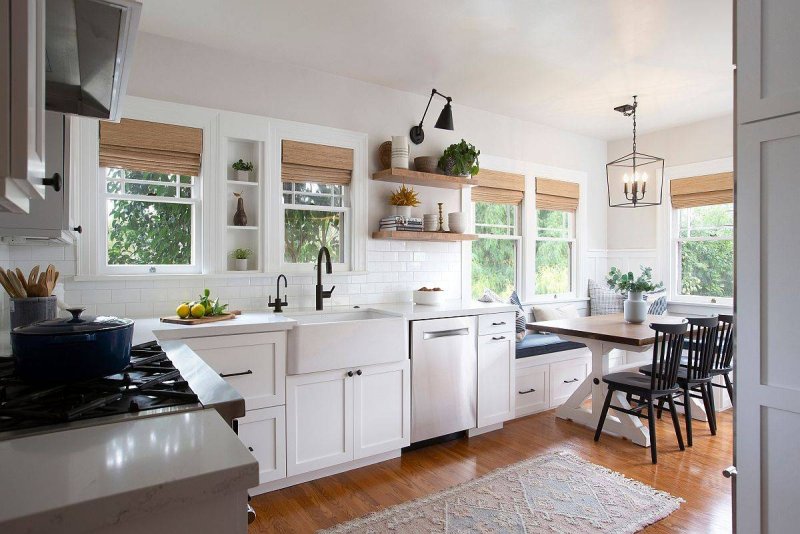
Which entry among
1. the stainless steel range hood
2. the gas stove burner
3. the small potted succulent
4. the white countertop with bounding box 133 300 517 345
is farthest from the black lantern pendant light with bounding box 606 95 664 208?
the gas stove burner

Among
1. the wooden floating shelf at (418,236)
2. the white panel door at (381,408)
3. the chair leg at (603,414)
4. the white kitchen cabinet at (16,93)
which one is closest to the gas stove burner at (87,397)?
the white kitchen cabinet at (16,93)

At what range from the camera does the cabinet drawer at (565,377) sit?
14.8 feet

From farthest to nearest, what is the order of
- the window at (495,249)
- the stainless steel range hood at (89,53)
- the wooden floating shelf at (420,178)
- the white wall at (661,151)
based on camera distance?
the white wall at (661,151) → the window at (495,249) → the wooden floating shelf at (420,178) → the stainless steel range hood at (89,53)

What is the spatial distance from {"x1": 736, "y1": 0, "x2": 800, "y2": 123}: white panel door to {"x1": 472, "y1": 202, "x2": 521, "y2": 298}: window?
314cm

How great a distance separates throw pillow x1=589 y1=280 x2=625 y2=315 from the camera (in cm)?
557

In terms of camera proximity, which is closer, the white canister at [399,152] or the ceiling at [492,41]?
the ceiling at [492,41]

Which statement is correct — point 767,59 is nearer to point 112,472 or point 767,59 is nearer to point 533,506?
point 112,472

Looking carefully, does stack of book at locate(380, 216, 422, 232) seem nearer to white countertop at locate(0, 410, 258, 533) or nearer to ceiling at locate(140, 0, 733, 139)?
ceiling at locate(140, 0, 733, 139)

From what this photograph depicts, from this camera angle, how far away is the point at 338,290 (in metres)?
3.88

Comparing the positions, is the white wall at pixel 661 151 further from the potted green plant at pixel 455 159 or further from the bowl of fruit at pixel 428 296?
the bowl of fruit at pixel 428 296

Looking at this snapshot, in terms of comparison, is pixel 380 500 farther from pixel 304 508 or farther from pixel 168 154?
pixel 168 154

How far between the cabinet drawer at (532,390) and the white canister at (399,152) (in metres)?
2.00

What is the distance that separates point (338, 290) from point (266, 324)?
1111mm

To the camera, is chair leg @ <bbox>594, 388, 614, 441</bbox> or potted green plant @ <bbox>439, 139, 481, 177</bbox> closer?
chair leg @ <bbox>594, 388, 614, 441</bbox>
